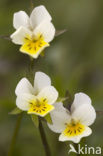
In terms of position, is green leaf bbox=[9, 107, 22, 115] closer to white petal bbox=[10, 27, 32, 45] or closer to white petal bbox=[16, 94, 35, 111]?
white petal bbox=[16, 94, 35, 111]

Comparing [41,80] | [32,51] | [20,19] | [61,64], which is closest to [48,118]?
[41,80]

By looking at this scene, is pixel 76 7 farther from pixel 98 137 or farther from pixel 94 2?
pixel 98 137

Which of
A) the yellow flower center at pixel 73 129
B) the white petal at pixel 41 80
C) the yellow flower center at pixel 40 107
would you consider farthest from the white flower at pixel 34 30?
the yellow flower center at pixel 73 129

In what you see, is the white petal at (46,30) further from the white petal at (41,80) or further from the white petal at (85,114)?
the white petal at (85,114)

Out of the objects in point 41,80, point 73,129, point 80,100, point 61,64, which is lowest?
point 61,64

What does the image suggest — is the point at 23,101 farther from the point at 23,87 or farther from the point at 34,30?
the point at 34,30

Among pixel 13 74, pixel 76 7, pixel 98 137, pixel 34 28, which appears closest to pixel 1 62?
pixel 13 74
